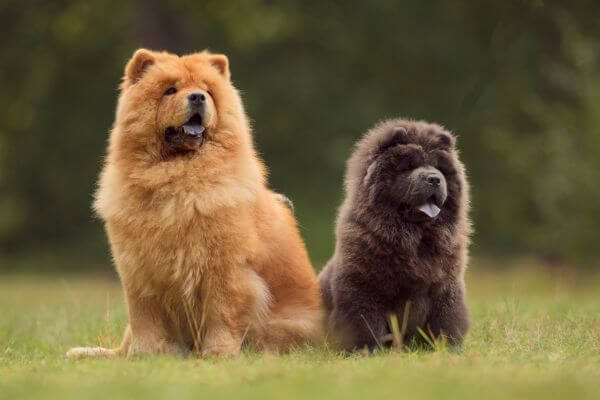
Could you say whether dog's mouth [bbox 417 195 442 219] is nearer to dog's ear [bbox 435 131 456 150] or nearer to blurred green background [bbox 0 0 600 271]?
dog's ear [bbox 435 131 456 150]

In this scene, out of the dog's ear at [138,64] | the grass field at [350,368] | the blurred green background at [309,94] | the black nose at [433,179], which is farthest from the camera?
the blurred green background at [309,94]

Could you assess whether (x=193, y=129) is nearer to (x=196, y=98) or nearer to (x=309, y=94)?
(x=196, y=98)

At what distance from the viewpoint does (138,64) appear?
20.3ft

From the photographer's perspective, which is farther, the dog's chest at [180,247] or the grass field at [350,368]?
the dog's chest at [180,247]

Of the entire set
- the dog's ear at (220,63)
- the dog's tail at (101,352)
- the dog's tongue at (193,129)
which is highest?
the dog's ear at (220,63)

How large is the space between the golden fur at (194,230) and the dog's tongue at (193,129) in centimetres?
5

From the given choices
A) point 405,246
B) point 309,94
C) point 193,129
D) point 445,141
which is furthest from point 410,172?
point 309,94

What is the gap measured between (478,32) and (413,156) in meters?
12.1

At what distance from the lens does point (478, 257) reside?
18.2 meters

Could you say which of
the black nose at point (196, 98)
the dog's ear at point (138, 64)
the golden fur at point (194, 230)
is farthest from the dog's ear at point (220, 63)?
the black nose at point (196, 98)

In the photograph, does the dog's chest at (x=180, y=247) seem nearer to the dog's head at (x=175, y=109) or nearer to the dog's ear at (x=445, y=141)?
the dog's head at (x=175, y=109)

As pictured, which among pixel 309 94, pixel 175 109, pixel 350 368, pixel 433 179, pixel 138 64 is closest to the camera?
pixel 350 368

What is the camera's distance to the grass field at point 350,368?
407 centimetres

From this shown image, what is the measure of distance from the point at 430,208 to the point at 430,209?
0.03 ft
